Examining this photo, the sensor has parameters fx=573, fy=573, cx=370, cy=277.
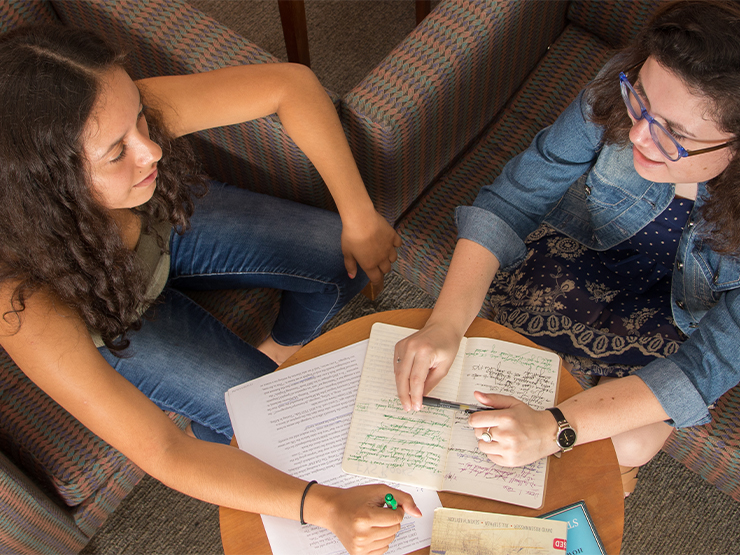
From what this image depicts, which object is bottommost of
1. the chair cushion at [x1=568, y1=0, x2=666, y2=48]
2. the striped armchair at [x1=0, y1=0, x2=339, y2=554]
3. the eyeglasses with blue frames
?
the striped armchair at [x1=0, y1=0, x2=339, y2=554]

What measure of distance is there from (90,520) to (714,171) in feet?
4.71

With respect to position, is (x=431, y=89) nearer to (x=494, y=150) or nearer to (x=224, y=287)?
(x=494, y=150)

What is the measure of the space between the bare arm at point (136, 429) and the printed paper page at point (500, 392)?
152 mm

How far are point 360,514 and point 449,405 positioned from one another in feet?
0.78

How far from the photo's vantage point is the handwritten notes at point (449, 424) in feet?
2.97

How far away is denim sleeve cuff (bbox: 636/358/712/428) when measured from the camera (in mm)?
934

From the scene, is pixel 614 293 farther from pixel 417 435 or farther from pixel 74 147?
pixel 74 147

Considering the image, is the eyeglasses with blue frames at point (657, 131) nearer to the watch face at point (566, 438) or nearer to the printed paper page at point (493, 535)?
the watch face at point (566, 438)

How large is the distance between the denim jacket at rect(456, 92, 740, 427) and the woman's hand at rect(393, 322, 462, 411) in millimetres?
228

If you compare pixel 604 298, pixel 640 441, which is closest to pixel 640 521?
pixel 640 441

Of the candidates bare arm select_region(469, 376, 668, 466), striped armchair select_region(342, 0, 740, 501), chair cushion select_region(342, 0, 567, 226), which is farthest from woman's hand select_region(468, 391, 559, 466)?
chair cushion select_region(342, 0, 567, 226)

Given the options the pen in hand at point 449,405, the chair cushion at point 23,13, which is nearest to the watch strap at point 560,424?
the pen in hand at point 449,405

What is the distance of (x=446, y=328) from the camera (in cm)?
99

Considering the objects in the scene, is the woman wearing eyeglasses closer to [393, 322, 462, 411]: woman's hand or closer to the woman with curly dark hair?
[393, 322, 462, 411]: woman's hand
